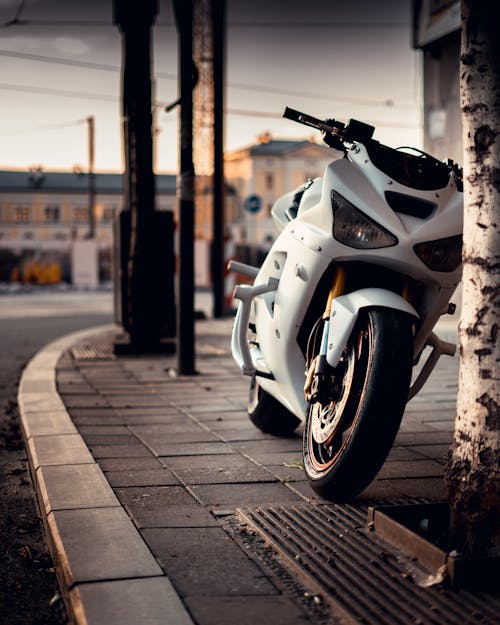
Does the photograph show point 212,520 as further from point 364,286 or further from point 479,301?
point 479,301

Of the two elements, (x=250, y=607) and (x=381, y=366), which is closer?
(x=250, y=607)

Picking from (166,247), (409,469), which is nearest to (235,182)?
(166,247)

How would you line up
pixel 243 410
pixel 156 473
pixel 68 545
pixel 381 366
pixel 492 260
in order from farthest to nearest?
pixel 243 410
pixel 156 473
pixel 381 366
pixel 68 545
pixel 492 260

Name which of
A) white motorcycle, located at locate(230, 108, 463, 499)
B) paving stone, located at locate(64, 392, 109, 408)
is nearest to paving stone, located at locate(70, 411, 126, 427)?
paving stone, located at locate(64, 392, 109, 408)

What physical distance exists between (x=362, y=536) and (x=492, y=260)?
3.57 ft

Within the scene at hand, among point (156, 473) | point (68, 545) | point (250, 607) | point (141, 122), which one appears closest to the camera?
point (250, 607)

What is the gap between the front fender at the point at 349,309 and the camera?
11.8ft

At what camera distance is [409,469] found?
14.6 ft

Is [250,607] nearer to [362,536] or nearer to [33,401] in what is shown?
[362,536]

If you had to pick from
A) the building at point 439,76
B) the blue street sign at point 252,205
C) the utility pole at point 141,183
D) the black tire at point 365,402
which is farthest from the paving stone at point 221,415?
the blue street sign at point 252,205

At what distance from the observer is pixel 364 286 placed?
3.96 m

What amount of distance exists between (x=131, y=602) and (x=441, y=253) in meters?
1.85

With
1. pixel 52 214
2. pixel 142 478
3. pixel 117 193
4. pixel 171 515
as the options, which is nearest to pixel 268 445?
pixel 142 478

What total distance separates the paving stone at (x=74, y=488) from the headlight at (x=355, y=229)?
1.38 meters
